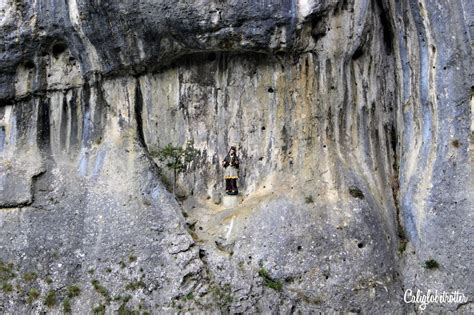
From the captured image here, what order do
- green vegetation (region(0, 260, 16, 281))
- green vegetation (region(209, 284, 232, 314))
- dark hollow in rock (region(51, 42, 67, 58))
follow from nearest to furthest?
green vegetation (region(209, 284, 232, 314))
green vegetation (region(0, 260, 16, 281))
dark hollow in rock (region(51, 42, 67, 58))

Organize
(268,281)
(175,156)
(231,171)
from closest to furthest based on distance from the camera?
(268,281) < (231,171) < (175,156)

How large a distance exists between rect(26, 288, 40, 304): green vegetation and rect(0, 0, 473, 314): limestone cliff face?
0.29 feet

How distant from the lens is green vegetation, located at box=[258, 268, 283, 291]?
13828mm

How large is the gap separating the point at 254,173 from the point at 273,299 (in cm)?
375

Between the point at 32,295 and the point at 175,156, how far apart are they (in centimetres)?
499

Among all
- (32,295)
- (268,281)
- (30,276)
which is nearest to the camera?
(32,295)

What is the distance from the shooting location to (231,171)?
53.6ft

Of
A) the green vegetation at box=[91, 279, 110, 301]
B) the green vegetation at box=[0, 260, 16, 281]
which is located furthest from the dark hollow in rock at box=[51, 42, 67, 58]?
the green vegetation at box=[91, 279, 110, 301]

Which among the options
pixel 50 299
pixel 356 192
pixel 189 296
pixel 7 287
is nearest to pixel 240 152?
pixel 356 192

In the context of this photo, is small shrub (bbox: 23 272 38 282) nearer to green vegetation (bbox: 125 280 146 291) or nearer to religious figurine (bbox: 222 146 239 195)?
green vegetation (bbox: 125 280 146 291)

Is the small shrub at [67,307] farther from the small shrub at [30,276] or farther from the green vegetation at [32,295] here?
the small shrub at [30,276]

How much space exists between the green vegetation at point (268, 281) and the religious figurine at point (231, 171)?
8.88ft

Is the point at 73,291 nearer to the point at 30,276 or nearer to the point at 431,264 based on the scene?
the point at 30,276

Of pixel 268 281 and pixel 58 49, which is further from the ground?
pixel 58 49
